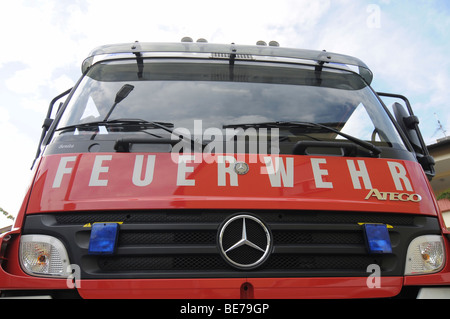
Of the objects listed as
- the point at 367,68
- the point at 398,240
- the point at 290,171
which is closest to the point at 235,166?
the point at 290,171

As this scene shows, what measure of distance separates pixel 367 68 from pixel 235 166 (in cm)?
180

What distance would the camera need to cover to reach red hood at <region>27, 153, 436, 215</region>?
79.4 inches

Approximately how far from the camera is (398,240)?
2084 millimetres

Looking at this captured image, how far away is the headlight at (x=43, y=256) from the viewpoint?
6.17 ft

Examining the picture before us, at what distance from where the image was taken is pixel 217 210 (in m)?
2.01

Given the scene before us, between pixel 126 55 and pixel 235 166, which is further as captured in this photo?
pixel 126 55

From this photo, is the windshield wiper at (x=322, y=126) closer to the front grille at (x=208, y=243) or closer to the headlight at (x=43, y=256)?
the front grille at (x=208, y=243)

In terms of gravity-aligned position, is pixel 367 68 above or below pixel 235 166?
above

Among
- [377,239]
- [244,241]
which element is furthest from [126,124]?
[377,239]

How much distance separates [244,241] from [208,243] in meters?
0.21

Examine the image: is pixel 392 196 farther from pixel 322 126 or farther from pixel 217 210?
pixel 217 210
